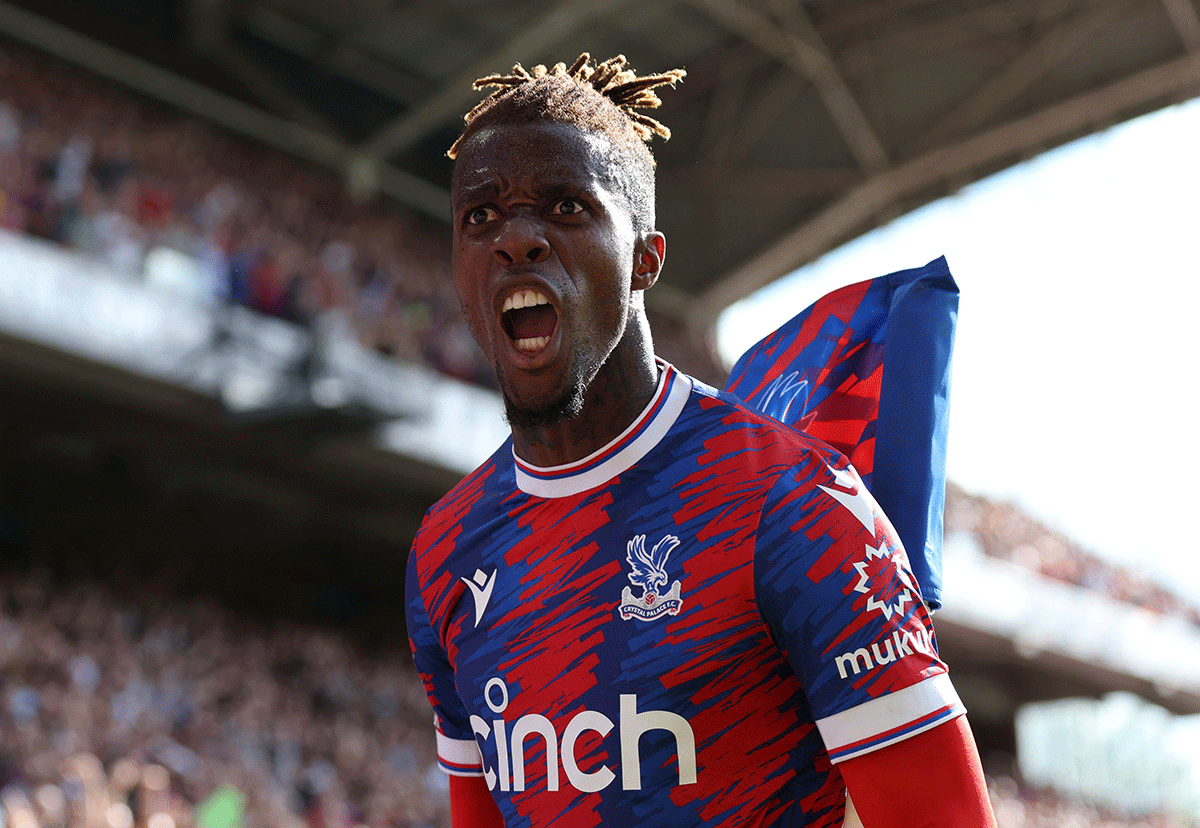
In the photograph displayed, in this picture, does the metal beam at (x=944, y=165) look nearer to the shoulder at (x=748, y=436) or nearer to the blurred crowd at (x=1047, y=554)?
the blurred crowd at (x=1047, y=554)

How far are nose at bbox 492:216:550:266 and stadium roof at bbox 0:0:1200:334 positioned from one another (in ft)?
40.4

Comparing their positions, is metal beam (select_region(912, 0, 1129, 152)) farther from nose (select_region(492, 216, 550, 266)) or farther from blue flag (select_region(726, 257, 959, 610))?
nose (select_region(492, 216, 550, 266))

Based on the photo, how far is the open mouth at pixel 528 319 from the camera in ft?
4.71

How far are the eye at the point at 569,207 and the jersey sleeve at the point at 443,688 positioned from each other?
0.62 m

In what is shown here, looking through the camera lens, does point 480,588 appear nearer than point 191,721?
Yes

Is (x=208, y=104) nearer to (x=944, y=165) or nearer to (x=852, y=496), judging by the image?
(x=944, y=165)

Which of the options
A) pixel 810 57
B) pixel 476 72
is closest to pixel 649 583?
pixel 476 72

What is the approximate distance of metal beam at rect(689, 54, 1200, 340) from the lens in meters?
16.3

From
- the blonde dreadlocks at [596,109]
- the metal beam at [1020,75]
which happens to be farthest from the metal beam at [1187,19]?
the blonde dreadlocks at [596,109]

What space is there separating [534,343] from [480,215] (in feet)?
0.67

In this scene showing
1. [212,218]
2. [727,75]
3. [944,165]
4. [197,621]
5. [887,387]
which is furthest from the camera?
[944,165]

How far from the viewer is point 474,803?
180cm

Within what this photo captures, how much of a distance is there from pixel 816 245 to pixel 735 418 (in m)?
19.0

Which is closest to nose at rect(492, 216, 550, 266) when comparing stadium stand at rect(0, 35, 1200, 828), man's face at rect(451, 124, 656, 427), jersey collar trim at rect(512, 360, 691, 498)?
man's face at rect(451, 124, 656, 427)
